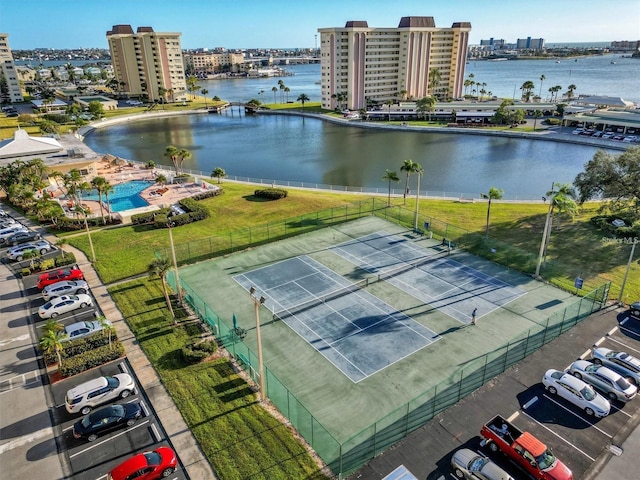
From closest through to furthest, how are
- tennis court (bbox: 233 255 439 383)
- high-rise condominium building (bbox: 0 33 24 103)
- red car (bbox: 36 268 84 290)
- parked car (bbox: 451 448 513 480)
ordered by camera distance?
parked car (bbox: 451 448 513 480), tennis court (bbox: 233 255 439 383), red car (bbox: 36 268 84 290), high-rise condominium building (bbox: 0 33 24 103)

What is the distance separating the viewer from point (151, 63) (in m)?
176

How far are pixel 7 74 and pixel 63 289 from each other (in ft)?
581

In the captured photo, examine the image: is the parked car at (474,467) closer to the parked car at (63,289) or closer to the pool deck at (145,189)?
the parked car at (63,289)

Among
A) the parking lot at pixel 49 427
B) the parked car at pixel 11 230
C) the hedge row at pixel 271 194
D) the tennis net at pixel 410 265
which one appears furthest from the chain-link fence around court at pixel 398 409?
the hedge row at pixel 271 194

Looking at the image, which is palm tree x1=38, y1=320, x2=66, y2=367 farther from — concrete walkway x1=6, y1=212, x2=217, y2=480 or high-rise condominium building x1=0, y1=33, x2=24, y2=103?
high-rise condominium building x1=0, y1=33, x2=24, y2=103

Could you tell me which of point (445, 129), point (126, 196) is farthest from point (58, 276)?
point (445, 129)

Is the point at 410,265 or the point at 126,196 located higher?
the point at 410,265

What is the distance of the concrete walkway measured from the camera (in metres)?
19.6

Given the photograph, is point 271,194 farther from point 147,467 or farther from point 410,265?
point 147,467

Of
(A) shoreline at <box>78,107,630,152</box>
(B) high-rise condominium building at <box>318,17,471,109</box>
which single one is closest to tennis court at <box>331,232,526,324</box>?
(A) shoreline at <box>78,107,630,152</box>

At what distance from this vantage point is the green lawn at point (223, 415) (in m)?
19.4

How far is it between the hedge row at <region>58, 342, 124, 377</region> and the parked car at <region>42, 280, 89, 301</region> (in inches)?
351

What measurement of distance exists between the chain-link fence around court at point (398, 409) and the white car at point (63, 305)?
7.98 meters

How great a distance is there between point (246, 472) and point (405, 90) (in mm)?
152178
